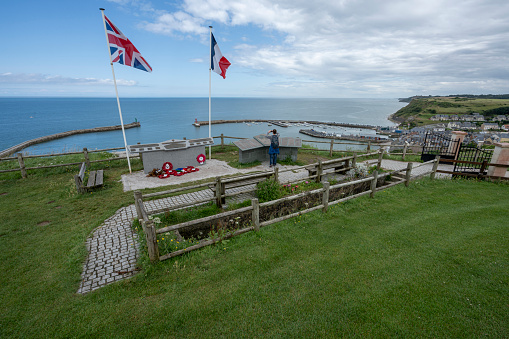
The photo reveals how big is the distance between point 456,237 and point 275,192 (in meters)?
4.64

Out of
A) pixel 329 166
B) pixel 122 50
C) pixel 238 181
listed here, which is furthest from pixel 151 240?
pixel 122 50

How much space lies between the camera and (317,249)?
4.76 metres

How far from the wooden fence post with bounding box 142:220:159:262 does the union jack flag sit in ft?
26.7

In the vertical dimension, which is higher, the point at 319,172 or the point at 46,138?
the point at 319,172

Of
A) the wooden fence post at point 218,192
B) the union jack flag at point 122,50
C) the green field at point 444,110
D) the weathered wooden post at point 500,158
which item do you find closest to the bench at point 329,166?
the wooden fence post at point 218,192

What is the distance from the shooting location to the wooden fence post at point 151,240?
412 centimetres

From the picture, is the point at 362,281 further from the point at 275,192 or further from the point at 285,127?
the point at 285,127

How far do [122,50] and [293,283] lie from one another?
10656mm

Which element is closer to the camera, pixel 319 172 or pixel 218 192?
pixel 218 192

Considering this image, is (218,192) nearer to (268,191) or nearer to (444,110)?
(268,191)

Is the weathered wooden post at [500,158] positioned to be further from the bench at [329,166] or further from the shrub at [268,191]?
the shrub at [268,191]

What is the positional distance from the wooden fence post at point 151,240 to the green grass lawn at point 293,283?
0.20 metres

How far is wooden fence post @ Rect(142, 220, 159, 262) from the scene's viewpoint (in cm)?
412

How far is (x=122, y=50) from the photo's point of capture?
29.9 ft
